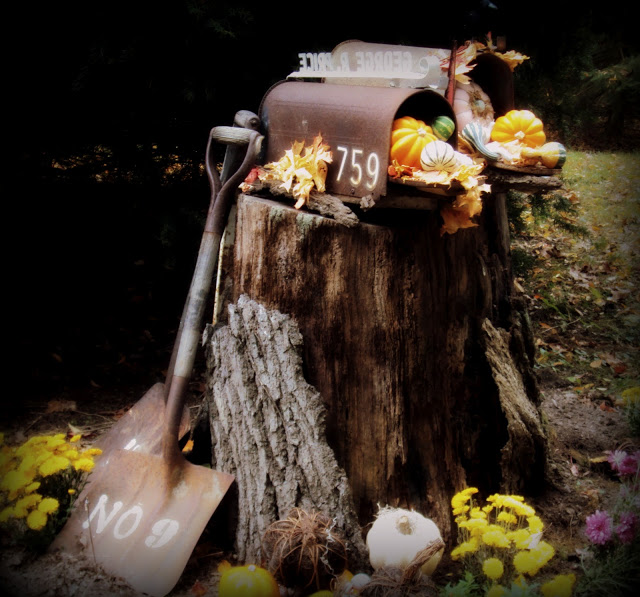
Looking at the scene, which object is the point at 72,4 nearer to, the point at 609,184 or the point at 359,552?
the point at 359,552

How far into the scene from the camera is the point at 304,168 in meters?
2.38

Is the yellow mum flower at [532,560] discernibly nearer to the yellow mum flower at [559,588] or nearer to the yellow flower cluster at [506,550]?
the yellow flower cluster at [506,550]

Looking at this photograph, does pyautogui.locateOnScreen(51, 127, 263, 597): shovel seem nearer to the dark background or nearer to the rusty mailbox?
the rusty mailbox

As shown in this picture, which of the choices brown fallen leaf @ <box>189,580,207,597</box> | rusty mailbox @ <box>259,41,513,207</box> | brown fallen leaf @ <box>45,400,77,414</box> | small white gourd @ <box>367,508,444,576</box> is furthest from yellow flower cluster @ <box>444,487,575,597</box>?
brown fallen leaf @ <box>45,400,77,414</box>

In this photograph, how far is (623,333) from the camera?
15.5ft

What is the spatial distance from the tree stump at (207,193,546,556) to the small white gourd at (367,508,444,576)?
147 mm

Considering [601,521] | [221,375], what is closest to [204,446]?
[221,375]

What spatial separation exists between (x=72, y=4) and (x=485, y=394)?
320 cm

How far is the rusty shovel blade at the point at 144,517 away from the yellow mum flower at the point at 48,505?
18cm

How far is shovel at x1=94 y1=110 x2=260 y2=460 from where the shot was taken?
8.63 feet

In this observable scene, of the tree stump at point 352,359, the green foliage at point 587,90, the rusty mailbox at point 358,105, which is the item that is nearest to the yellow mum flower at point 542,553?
the tree stump at point 352,359

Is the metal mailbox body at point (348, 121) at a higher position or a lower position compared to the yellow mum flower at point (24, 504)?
higher

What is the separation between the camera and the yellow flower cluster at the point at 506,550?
6.18 ft

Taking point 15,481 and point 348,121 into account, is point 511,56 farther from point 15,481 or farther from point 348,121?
point 15,481
